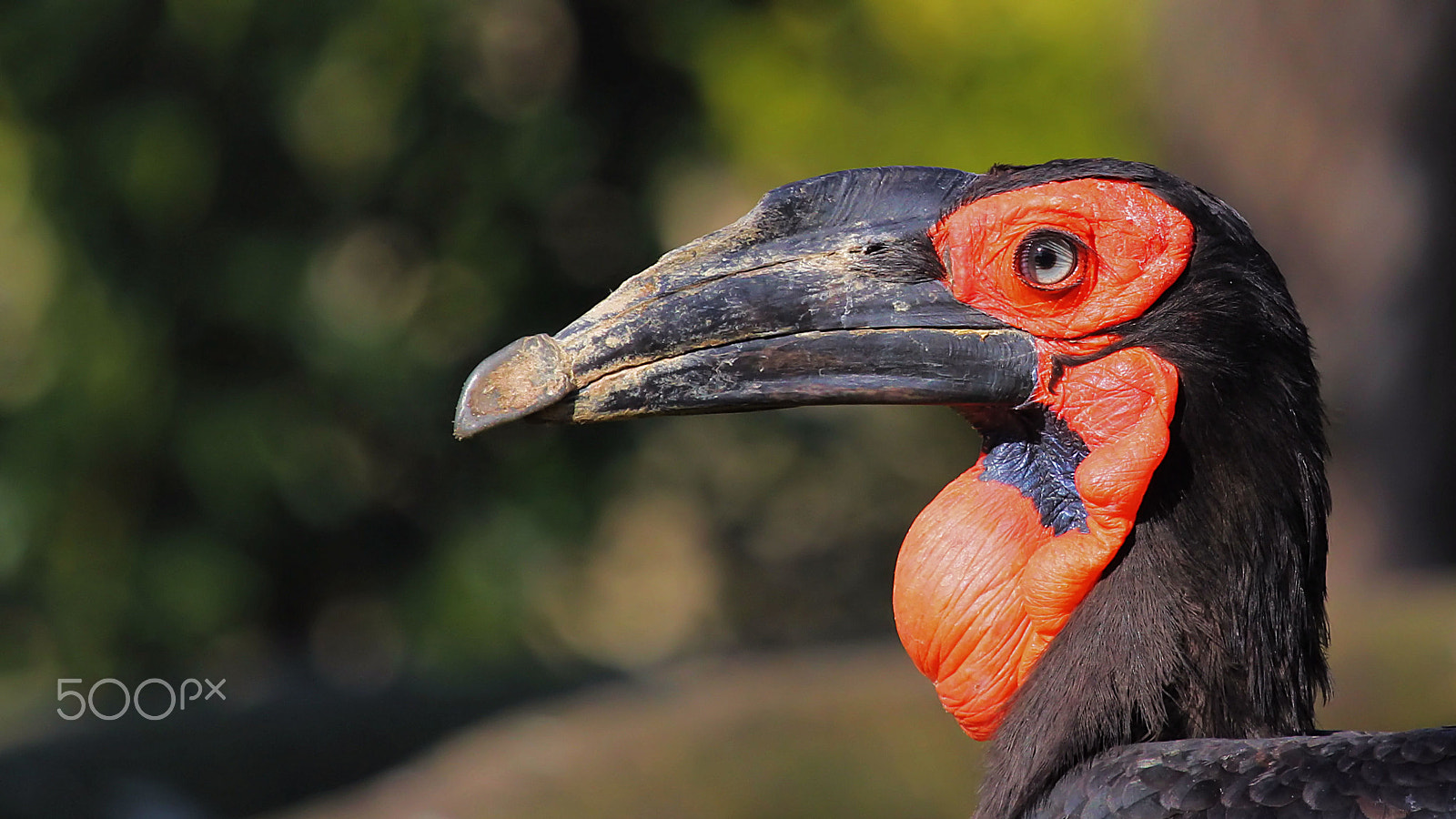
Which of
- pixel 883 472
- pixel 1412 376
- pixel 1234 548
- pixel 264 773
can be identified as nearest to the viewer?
pixel 1234 548

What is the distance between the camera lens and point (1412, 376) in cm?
723

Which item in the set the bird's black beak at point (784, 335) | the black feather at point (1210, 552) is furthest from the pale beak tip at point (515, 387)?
the black feather at point (1210, 552)

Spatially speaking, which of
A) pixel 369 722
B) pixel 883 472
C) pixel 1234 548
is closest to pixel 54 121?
pixel 369 722

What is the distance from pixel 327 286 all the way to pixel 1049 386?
15.3 feet

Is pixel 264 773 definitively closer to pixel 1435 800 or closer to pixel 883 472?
pixel 883 472

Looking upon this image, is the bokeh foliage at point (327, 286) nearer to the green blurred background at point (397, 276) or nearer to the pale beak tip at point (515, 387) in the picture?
the green blurred background at point (397, 276)

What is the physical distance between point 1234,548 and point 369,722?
15.2 feet

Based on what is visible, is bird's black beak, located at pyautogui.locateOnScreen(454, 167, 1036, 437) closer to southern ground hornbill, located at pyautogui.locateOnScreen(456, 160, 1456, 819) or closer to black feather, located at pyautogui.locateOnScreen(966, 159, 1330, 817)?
southern ground hornbill, located at pyautogui.locateOnScreen(456, 160, 1456, 819)

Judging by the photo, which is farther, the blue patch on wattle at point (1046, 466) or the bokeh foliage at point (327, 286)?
the bokeh foliage at point (327, 286)

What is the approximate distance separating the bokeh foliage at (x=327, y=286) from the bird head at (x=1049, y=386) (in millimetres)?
4224

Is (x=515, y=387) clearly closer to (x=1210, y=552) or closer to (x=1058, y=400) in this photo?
(x=1058, y=400)

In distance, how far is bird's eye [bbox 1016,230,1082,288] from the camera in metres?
2.33

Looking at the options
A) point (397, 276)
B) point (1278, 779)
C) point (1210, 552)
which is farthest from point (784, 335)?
A: point (397, 276)

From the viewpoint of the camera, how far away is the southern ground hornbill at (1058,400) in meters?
2.22
